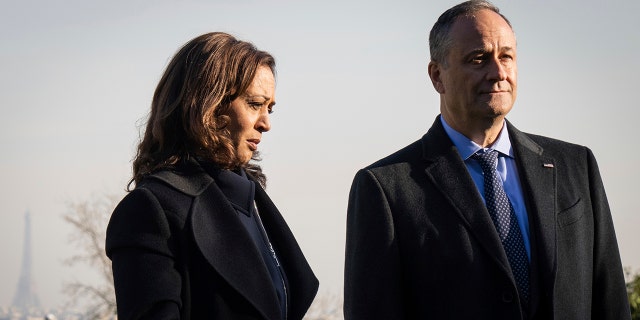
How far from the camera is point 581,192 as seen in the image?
4293 millimetres

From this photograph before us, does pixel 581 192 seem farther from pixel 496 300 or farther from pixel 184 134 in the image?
pixel 184 134

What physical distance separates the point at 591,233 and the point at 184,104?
1.58 m

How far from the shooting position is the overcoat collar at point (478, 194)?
13.3 feet


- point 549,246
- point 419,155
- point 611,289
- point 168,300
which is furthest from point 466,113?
point 168,300

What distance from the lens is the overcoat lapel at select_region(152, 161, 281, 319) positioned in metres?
3.96

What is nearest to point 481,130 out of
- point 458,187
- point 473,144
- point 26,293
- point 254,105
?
point 473,144

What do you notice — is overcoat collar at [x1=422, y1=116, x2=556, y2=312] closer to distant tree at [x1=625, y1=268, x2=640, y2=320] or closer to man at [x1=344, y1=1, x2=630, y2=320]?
A: man at [x1=344, y1=1, x2=630, y2=320]

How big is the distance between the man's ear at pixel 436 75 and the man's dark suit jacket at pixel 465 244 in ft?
0.58

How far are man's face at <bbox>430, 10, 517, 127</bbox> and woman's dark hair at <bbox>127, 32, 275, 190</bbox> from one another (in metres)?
0.72

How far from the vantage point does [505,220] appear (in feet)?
13.5

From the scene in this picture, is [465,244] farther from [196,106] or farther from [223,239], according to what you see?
[196,106]

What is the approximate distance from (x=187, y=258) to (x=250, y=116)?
0.57 m

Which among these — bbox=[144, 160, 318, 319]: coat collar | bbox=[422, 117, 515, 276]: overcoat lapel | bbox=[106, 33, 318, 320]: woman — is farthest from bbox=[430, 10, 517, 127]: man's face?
bbox=[144, 160, 318, 319]: coat collar

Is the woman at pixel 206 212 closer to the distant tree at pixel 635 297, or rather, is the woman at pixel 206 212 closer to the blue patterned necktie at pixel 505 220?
the blue patterned necktie at pixel 505 220
